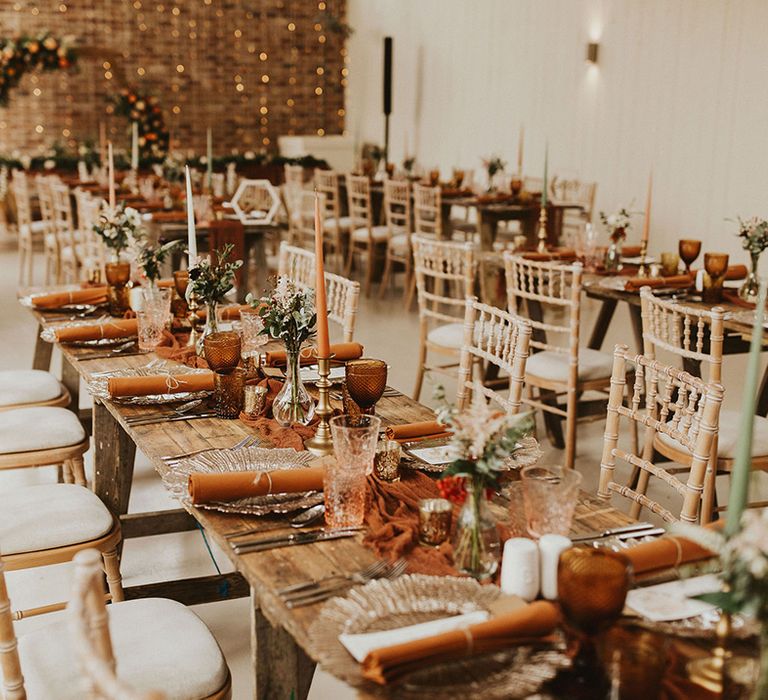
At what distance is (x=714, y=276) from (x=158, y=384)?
2426 mm

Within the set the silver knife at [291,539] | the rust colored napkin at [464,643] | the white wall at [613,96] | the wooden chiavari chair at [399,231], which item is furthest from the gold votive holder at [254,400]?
the white wall at [613,96]

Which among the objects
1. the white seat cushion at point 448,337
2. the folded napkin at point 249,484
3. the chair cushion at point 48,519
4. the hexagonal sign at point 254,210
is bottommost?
the chair cushion at point 48,519

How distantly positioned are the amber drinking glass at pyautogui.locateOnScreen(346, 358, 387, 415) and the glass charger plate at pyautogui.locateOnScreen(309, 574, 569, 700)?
0.77 m

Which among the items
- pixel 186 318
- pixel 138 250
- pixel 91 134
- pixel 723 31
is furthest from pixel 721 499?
pixel 91 134

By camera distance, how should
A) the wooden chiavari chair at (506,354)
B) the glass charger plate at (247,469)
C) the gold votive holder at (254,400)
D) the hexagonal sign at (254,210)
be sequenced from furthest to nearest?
1. the hexagonal sign at (254,210)
2. the wooden chiavari chair at (506,354)
3. the gold votive holder at (254,400)
4. the glass charger plate at (247,469)

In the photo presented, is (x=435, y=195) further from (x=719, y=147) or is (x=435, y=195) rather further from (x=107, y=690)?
(x=107, y=690)

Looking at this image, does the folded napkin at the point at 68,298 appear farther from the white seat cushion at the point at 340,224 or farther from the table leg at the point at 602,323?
the white seat cushion at the point at 340,224

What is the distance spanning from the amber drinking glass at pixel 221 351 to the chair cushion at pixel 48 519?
1.63 ft

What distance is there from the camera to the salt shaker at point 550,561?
1.51 meters

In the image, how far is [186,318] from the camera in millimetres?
3371

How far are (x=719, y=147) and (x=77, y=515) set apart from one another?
6.21m

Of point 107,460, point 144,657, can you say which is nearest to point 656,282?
point 107,460

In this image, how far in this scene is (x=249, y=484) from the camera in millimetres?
1860

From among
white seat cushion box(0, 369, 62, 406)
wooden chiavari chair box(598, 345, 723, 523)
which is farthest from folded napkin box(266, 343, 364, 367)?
white seat cushion box(0, 369, 62, 406)
